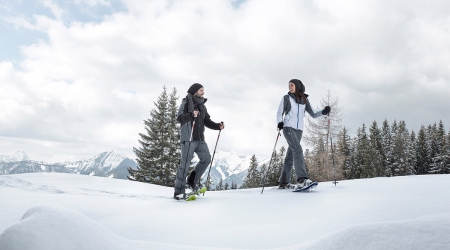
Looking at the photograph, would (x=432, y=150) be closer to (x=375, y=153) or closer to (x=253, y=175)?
(x=375, y=153)

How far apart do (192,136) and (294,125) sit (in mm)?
2281

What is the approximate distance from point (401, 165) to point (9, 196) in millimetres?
59280

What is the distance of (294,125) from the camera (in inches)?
242

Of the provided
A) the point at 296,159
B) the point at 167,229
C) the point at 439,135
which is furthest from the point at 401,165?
the point at 167,229

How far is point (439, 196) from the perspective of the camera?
4.07 m

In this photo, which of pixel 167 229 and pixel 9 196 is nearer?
pixel 167 229

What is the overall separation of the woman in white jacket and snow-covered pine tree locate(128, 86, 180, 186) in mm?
20161

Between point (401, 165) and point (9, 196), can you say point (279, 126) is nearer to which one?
point (9, 196)

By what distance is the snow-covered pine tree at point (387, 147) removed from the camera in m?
51.1

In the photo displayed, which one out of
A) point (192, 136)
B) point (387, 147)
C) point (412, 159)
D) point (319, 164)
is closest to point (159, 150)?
point (319, 164)

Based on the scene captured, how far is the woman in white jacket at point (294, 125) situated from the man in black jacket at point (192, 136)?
173 centimetres

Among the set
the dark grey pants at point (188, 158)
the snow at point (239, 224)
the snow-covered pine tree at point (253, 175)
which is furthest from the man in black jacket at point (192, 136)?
the snow-covered pine tree at point (253, 175)

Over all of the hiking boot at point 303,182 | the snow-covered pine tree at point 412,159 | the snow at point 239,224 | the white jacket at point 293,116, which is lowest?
the snow at point 239,224

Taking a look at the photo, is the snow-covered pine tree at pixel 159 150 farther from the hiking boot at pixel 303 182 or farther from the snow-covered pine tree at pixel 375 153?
the snow-covered pine tree at pixel 375 153
